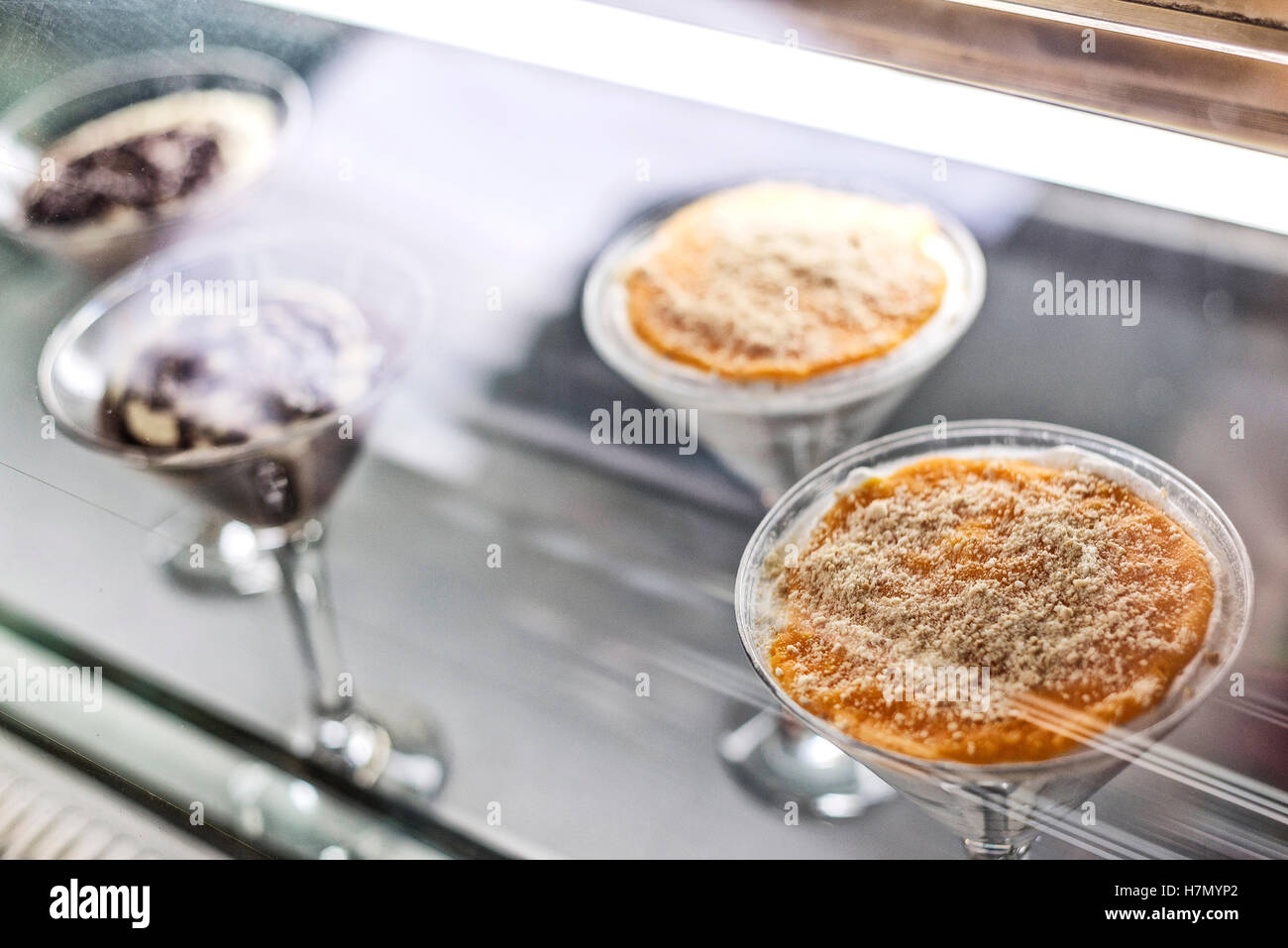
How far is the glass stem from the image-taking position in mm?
1227

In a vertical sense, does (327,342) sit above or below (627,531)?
above

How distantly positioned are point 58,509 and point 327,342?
293mm

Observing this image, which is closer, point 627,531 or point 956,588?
point 956,588

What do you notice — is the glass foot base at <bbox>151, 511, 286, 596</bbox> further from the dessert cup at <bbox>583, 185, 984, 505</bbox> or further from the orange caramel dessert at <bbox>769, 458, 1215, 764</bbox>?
the orange caramel dessert at <bbox>769, 458, 1215, 764</bbox>

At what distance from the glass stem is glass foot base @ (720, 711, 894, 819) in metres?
0.42

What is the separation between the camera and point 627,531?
129 cm

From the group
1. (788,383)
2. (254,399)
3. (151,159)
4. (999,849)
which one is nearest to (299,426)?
(254,399)

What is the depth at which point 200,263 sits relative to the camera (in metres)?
1.21

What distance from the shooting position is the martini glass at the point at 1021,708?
622 millimetres

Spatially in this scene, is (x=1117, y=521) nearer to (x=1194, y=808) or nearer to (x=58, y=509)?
(x=1194, y=808)

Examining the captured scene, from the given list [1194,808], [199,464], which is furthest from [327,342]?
[1194,808]
